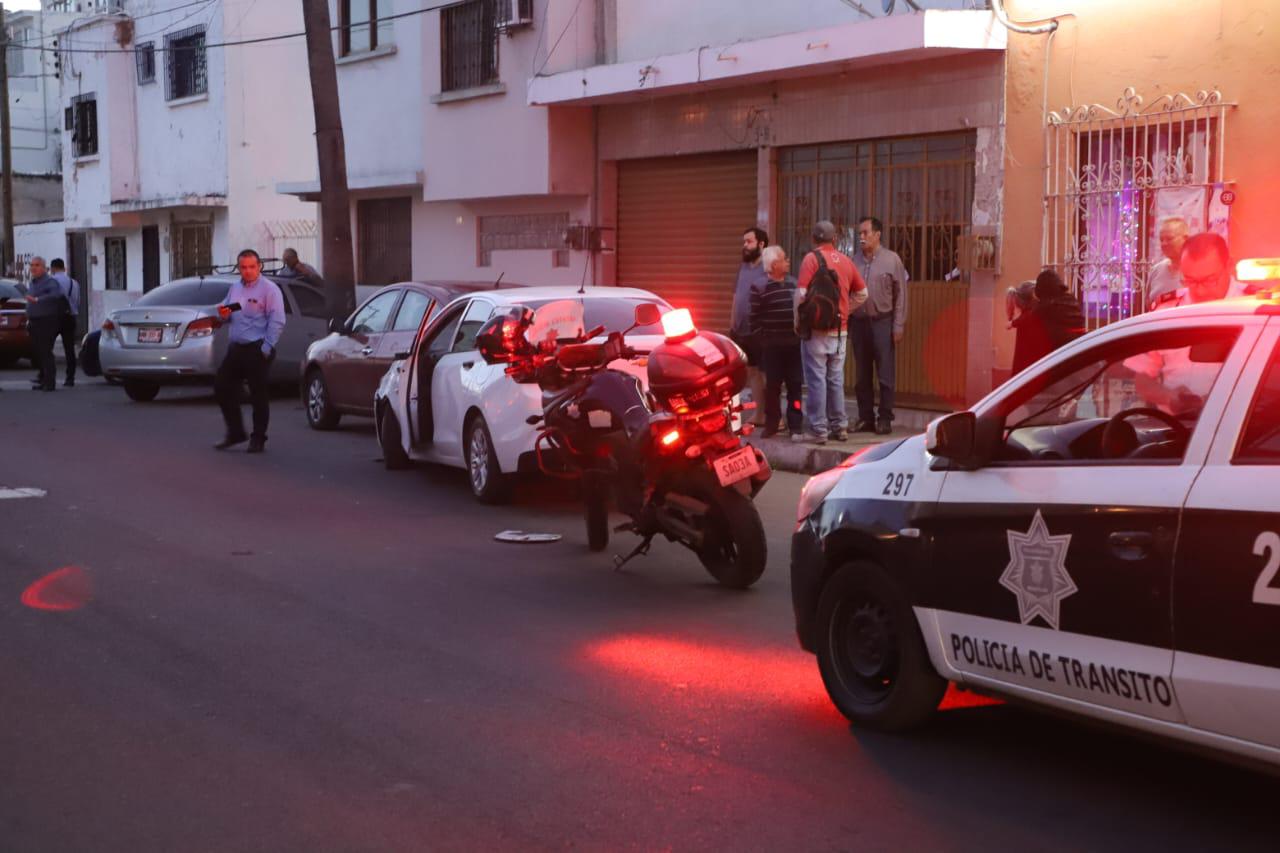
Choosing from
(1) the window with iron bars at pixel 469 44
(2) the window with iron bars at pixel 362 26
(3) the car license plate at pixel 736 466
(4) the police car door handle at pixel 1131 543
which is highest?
(2) the window with iron bars at pixel 362 26

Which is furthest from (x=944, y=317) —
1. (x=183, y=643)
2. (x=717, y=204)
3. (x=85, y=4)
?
(x=85, y=4)

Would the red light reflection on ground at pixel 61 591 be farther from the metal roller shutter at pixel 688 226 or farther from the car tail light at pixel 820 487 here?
the metal roller shutter at pixel 688 226

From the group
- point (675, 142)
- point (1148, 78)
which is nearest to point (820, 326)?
point (1148, 78)

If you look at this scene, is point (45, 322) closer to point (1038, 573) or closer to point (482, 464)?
point (482, 464)

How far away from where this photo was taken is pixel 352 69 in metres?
26.5

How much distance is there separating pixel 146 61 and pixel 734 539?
1211 inches

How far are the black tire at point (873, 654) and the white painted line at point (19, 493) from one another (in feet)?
25.5

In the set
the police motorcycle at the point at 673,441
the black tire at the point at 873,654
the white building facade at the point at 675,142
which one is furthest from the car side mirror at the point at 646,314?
the white building facade at the point at 675,142

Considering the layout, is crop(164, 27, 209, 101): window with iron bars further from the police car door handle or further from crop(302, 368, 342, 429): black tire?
the police car door handle

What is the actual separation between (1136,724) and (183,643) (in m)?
4.31

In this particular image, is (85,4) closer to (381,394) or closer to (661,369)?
(381,394)

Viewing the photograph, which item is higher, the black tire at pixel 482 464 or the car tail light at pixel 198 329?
the car tail light at pixel 198 329

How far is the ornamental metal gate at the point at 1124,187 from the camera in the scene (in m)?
13.2

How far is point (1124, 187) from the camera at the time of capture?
546 inches
